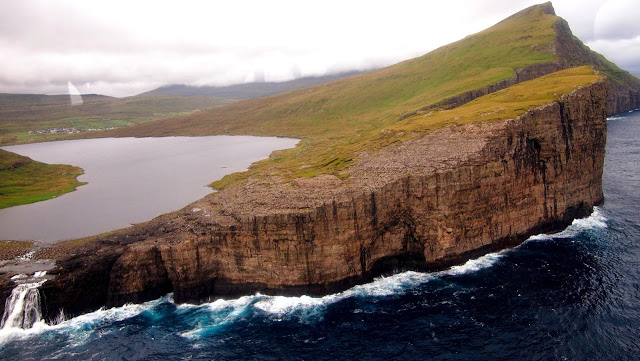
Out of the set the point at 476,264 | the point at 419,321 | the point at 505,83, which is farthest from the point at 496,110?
the point at 505,83

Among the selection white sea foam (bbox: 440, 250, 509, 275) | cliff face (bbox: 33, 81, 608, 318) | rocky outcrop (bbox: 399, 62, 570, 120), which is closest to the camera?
cliff face (bbox: 33, 81, 608, 318)

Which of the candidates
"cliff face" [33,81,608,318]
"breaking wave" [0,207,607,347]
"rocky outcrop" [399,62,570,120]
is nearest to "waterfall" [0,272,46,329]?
"breaking wave" [0,207,607,347]

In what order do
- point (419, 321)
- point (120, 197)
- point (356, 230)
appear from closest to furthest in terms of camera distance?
point (419, 321) → point (356, 230) → point (120, 197)

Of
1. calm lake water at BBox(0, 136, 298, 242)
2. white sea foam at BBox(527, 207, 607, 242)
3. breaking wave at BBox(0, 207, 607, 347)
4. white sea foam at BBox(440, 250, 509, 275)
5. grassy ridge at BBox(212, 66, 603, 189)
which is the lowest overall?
breaking wave at BBox(0, 207, 607, 347)

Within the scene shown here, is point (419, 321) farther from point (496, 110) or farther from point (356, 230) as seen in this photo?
point (496, 110)

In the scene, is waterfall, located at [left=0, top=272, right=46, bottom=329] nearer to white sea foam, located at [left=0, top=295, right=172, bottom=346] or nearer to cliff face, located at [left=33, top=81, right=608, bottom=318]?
white sea foam, located at [left=0, top=295, right=172, bottom=346]

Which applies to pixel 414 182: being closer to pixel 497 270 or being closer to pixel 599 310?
pixel 497 270

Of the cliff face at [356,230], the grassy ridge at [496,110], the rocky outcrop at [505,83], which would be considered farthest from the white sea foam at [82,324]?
the rocky outcrop at [505,83]

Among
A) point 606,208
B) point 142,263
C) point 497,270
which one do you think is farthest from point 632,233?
point 142,263
